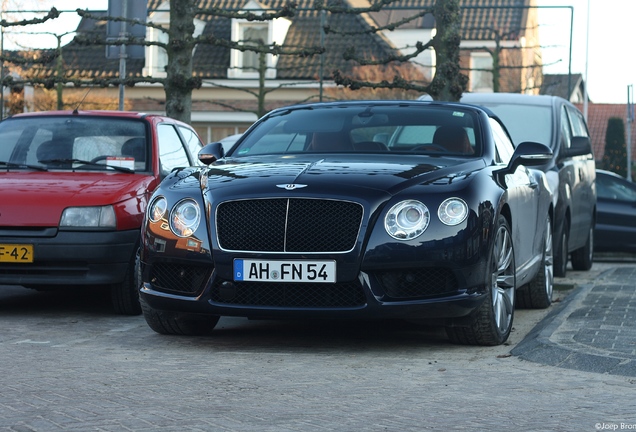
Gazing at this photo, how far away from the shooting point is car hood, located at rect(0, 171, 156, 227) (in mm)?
8898

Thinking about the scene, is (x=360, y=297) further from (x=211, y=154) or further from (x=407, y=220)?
(x=211, y=154)

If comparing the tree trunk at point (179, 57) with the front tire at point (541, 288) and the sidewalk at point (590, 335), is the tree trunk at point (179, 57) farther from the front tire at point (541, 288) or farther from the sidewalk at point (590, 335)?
the front tire at point (541, 288)

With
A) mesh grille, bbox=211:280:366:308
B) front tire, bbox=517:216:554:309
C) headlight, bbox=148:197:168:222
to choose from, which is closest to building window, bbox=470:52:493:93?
front tire, bbox=517:216:554:309

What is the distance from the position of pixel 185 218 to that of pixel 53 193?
2018 mm

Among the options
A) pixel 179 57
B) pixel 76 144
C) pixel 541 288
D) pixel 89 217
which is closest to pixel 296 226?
pixel 89 217

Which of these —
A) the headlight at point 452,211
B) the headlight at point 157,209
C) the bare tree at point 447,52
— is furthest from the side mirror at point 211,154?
the bare tree at point 447,52

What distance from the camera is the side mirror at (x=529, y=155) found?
8852mm

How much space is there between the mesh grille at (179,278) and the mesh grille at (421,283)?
108 centimetres

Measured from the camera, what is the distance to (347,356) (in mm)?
7133

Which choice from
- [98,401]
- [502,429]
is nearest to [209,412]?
[98,401]

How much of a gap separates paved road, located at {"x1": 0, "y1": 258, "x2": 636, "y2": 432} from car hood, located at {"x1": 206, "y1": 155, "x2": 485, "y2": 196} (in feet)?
3.19

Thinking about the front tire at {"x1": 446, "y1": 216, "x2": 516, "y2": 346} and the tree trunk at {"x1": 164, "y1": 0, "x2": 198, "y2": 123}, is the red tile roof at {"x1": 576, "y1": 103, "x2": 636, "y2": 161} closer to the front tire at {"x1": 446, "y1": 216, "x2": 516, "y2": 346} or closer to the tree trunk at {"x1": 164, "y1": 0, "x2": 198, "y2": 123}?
the tree trunk at {"x1": 164, "y1": 0, "x2": 198, "y2": 123}

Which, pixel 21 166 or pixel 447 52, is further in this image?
pixel 447 52

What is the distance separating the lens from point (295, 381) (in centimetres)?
618
